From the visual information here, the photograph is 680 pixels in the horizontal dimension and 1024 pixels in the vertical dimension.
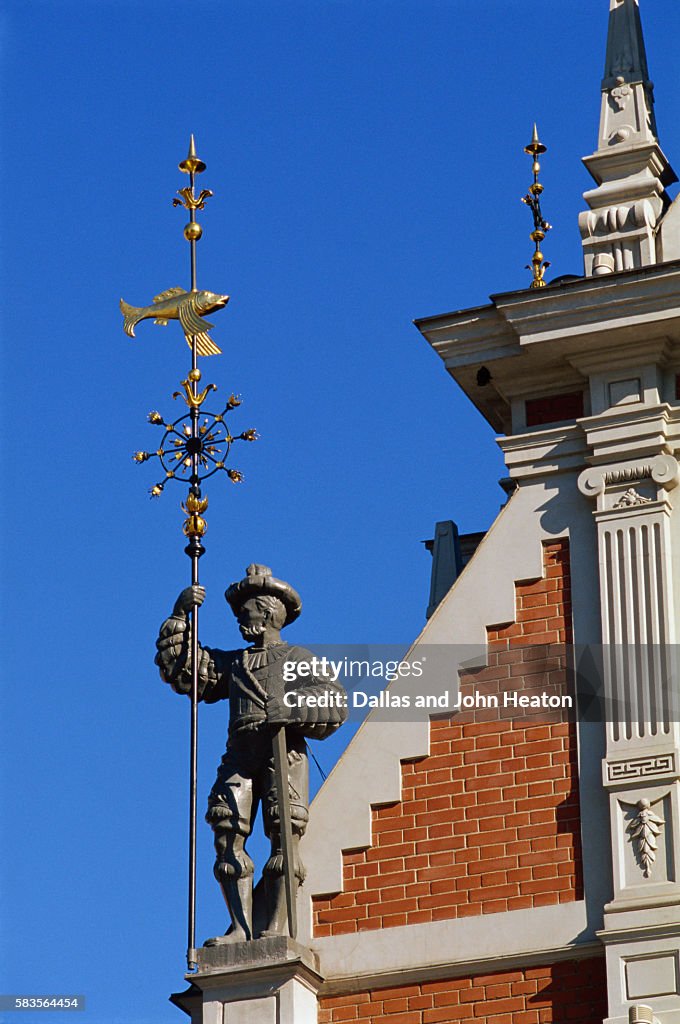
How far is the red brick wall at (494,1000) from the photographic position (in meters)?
11.9

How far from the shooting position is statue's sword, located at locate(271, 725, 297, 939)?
1230 centimetres

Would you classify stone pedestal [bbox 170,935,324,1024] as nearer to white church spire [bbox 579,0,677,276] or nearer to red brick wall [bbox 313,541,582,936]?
red brick wall [bbox 313,541,582,936]

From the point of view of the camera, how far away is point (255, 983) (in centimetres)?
1209

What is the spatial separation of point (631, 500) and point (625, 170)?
189 centimetres

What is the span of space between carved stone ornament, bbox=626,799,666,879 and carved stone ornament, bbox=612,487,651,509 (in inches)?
60.2

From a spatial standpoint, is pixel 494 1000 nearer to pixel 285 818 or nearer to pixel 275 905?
pixel 275 905

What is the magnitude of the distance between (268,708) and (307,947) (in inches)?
44.5

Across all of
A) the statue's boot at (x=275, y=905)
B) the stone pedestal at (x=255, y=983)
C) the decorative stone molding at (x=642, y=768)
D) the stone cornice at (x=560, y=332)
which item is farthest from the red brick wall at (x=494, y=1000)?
the stone cornice at (x=560, y=332)

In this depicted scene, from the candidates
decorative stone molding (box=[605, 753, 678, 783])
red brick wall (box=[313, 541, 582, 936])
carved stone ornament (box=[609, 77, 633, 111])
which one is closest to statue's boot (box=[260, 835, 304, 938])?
red brick wall (box=[313, 541, 582, 936])

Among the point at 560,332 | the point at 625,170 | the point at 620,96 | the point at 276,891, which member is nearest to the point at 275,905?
the point at 276,891

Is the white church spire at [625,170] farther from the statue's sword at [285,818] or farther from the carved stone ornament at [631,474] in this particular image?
the statue's sword at [285,818]

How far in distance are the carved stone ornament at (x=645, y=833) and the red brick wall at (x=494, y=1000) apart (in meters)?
0.49

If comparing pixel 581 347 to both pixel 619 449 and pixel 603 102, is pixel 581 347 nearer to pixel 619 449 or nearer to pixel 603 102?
pixel 619 449

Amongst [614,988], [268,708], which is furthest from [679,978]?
[268,708]
